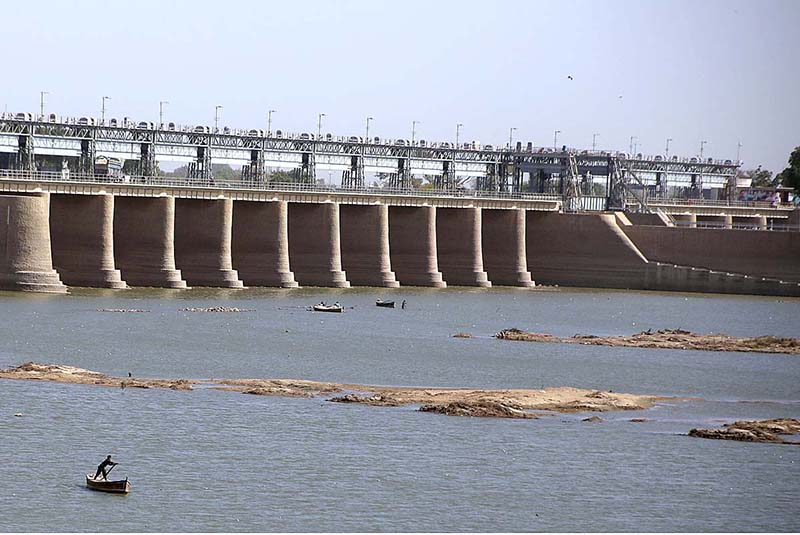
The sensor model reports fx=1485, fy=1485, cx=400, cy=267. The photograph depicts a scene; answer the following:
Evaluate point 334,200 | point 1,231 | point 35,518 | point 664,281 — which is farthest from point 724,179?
point 35,518

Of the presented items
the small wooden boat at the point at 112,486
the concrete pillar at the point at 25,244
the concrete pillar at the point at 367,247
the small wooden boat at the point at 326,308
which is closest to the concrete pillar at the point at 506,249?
the concrete pillar at the point at 367,247

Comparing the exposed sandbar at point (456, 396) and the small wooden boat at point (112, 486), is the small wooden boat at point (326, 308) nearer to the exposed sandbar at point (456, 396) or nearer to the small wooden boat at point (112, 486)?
the exposed sandbar at point (456, 396)

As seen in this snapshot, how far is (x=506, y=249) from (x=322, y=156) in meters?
23.8

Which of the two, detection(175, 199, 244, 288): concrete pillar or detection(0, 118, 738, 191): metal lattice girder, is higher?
detection(0, 118, 738, 191): metal lattice girder

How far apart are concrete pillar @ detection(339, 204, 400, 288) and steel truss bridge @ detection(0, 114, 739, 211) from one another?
1117 cm

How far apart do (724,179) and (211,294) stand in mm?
85777

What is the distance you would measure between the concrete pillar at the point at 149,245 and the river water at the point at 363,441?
11736 millimetres

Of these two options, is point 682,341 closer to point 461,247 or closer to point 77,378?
point 77,378

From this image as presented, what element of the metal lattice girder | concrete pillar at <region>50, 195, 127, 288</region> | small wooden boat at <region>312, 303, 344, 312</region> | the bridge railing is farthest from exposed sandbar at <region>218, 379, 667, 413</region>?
the metal lattice girder

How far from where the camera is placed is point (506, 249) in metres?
94.8

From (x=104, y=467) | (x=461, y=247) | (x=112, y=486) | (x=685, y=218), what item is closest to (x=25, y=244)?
(x=461, y=247)

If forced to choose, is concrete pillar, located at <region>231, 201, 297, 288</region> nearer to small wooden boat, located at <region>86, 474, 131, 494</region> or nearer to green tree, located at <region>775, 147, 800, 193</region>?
small wooden boat, located at <region>86, 474, 131, 494</region>

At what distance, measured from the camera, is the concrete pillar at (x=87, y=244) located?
72.5m

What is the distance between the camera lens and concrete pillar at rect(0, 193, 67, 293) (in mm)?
67188
